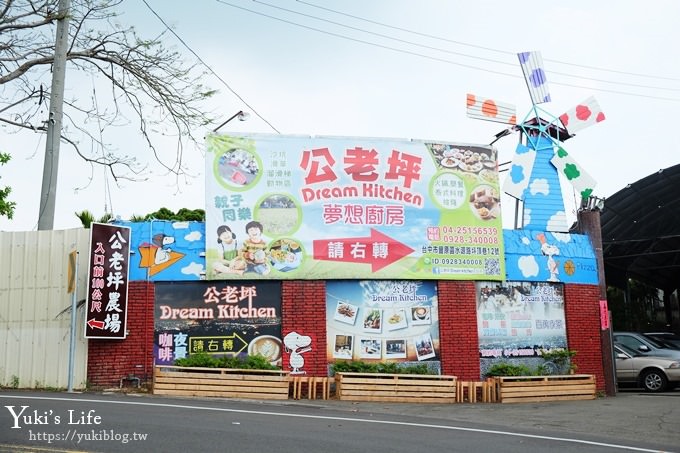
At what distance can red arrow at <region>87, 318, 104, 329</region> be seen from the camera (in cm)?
1479

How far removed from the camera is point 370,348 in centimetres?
1644

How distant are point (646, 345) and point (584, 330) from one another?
156 inches

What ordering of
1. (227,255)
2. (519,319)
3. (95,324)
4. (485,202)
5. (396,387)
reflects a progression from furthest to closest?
(485,202) < (519,319) < (227,255) < (396,387) < (95,324)

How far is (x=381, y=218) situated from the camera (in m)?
16.9

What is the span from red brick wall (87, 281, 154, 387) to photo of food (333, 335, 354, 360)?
165 inches

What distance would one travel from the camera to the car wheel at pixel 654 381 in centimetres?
1995

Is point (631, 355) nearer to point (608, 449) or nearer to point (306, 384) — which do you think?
point (306, 384)

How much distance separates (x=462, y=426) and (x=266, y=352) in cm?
611

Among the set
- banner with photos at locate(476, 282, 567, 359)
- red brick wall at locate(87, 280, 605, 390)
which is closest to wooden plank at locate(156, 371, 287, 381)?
red brick wall at locate(87, 280, 605, 390)

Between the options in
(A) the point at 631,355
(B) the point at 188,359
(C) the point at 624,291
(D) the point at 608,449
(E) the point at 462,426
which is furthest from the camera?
(C) the point at 624,291

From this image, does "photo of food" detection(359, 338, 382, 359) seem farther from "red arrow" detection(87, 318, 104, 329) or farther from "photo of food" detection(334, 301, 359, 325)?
"red arrow" detection(87, 318, 104, 329)

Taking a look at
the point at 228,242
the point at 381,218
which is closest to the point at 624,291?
the point at 381,218

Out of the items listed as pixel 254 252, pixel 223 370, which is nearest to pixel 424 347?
pixel 254 252

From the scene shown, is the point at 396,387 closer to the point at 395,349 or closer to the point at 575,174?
the point at 395,349
